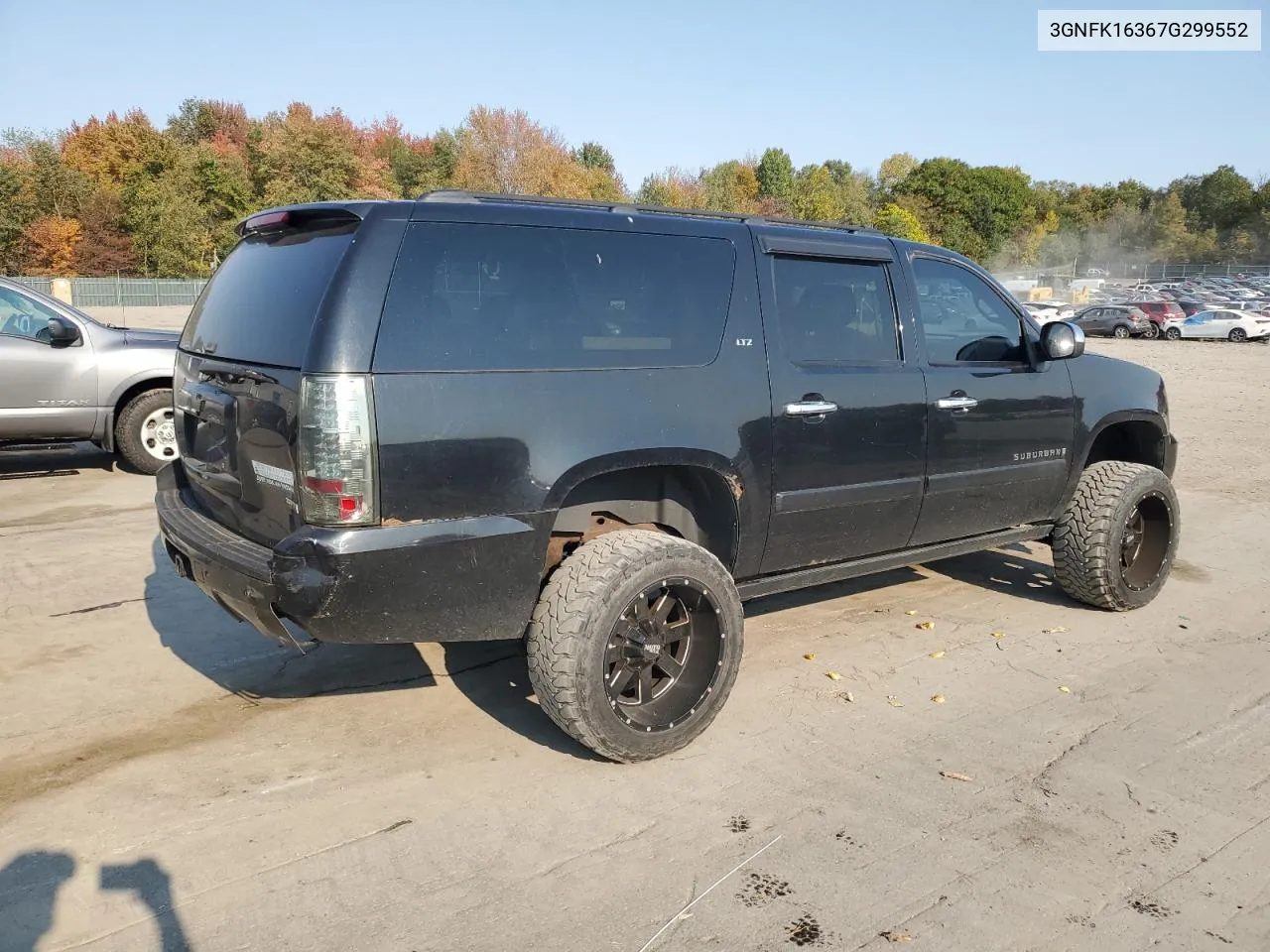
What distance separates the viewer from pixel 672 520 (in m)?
4.06

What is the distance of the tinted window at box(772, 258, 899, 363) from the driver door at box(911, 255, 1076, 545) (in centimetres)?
26

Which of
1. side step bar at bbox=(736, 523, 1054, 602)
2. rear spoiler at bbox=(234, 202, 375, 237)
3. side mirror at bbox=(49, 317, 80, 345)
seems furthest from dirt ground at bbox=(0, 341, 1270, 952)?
side mirror at bbox=(49, 317, 80, 345)

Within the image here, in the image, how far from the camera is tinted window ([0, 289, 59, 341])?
827 cm

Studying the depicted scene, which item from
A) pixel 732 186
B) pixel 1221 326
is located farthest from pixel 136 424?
pixel 732 186

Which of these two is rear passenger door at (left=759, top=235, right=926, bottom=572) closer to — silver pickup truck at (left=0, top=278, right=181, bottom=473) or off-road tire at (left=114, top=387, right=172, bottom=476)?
silver pickup truck at (left=0, top=278, right=181, bottom=473)

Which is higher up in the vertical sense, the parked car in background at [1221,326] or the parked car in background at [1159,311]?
the parked car in background at [1159,311]

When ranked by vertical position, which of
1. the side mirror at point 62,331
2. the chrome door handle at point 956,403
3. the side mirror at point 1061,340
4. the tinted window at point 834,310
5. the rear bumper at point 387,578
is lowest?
the rear bumper at point 387,578

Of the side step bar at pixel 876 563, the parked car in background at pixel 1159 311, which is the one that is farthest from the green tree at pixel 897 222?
the side step bar at pixel 876 563

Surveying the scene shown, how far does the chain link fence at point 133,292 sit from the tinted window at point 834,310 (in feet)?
134

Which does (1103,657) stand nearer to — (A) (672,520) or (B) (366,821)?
(A) (672,520)

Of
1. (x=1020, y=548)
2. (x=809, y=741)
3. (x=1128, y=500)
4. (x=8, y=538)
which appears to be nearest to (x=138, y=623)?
(x=8, y=538)

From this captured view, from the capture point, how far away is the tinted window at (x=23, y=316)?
8273 mm

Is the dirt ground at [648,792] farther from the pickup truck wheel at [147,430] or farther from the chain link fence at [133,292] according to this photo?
the chain link fence at [133,292]

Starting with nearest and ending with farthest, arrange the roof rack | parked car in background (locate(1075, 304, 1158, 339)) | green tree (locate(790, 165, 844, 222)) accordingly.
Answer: the roof rack → parked car in background (locate(1075, 304, 1158, 339)) → green tree (locate(790, 165, 844, 222))
